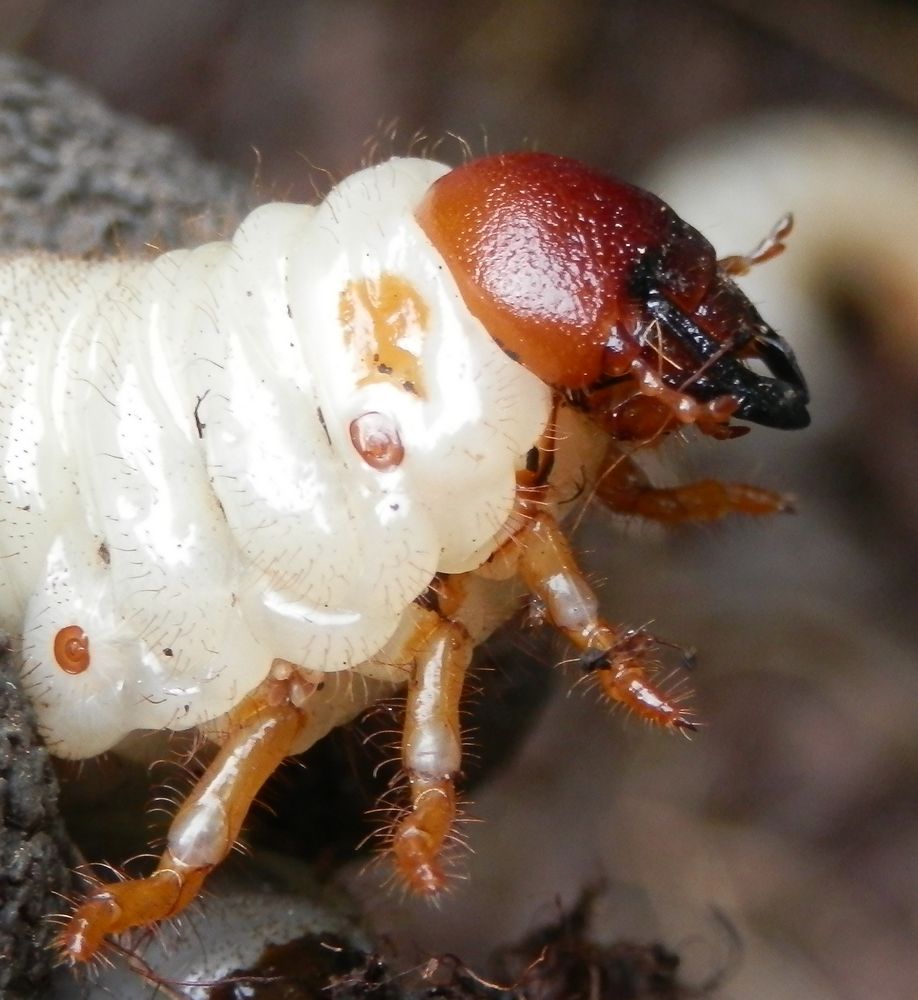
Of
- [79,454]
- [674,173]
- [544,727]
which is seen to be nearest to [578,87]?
[674,173]

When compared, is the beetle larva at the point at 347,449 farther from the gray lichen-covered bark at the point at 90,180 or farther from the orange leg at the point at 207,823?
the gray lichen-covered bark at the point at 90,180

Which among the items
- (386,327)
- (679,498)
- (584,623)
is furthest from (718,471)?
(386,327)

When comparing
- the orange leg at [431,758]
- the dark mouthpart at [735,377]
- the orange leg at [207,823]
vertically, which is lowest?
the orange leg at [207,823]

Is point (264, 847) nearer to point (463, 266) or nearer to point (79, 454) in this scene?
point (79, 454)

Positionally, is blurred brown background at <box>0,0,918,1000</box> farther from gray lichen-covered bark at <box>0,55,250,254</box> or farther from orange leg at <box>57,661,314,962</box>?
orange leg at <box>57,661,314,962</box>

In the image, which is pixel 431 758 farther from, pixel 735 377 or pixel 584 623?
pixel 735 377

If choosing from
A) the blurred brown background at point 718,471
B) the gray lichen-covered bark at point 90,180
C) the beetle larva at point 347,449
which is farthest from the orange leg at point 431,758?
the gray lichen-covered bark at point 90,180

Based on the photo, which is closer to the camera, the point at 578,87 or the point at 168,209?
the point at 168,209
